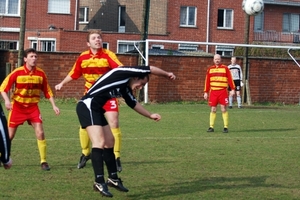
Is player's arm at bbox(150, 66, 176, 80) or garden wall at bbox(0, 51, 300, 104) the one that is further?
garden wall at bbox(0, 51, 300, 104)

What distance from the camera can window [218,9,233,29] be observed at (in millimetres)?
51719

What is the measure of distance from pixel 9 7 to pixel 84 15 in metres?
6.71

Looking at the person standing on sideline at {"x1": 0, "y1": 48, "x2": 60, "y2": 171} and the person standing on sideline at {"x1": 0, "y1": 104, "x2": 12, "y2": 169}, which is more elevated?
the person standing on sideline at {"x1": 0, "y1": 48, "x2": 60, "y2": 171}

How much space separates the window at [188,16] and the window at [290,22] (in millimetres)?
7049

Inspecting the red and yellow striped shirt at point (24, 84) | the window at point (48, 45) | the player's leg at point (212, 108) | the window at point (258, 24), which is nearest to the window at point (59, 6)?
the window at point (48, 45)

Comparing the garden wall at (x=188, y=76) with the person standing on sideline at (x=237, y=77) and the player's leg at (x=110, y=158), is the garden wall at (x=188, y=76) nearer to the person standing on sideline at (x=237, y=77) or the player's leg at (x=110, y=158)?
the person standing on sideline at (x=237, y=77)

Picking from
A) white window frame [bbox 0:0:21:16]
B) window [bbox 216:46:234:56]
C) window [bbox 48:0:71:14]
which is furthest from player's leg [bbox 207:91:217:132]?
white window frame [bbox 0:0:21:16]

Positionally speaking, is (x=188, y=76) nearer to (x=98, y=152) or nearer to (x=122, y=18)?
(x=98, y=152)

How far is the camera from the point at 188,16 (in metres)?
51.2

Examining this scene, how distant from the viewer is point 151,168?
11.5 metres

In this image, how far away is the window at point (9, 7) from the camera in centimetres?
4753

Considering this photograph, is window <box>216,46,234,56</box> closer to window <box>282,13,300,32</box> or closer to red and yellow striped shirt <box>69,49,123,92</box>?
window <box>282,13,300,32</box>

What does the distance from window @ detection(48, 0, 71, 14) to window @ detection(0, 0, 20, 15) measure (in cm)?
210

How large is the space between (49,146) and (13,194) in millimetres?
5052
